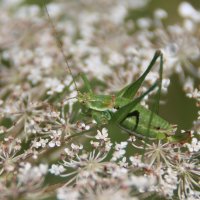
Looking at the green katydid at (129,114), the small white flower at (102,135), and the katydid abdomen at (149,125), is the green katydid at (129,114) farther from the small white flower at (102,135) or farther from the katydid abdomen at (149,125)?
the small white flower at (102,135)

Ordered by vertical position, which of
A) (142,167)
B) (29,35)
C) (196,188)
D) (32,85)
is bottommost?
(196,188)

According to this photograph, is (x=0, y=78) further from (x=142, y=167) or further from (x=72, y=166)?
(x=142, y=167)

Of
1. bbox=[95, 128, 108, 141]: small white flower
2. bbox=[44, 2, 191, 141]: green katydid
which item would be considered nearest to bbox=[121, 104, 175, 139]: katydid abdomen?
bbox=[44, 2, 191, 141]: green katydid

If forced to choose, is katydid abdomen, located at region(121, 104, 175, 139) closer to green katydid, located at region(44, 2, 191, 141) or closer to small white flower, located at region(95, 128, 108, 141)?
green katydid, located at region(44, 2, 191, 141)

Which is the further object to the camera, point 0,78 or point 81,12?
point 81,12

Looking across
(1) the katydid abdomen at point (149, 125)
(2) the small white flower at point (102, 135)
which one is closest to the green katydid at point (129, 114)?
(1) the katydid abdomen at point (149, 125)

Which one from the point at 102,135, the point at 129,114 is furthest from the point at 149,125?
the point at 102,135

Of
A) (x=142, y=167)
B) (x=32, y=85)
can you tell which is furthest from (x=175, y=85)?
(x=142, y=167)

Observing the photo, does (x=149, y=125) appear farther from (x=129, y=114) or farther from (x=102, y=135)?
(x=102, y=135)
